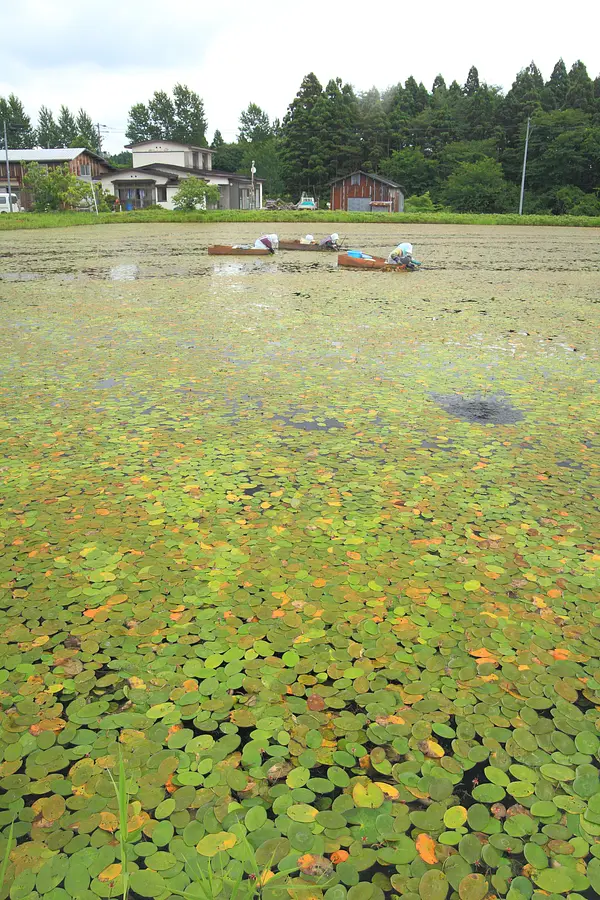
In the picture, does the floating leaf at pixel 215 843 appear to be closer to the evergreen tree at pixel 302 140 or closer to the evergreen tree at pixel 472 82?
the evergreen tree at pixel 302 140

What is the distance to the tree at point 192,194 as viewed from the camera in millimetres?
33938

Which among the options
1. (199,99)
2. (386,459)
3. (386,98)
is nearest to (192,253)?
(386,459)

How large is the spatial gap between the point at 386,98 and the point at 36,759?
62691 mm

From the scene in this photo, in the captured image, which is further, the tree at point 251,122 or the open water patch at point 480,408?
the tree at point 251,122

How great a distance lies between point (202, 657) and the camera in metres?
1.98

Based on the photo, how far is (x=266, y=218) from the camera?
32.5 m

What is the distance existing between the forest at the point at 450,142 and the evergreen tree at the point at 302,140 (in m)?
0.07

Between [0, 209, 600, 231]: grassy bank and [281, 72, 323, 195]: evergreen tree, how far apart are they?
14.4 m

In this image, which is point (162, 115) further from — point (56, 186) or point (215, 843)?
point (215, 843)

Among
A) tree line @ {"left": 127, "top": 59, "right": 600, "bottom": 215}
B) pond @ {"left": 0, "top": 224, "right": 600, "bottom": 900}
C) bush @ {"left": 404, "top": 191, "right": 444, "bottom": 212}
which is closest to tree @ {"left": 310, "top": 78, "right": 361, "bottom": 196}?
tree line @ {"left": 127, "top": 59, "right": 600, "bottom": 215}

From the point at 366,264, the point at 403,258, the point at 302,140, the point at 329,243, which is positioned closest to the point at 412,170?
the point at 302,140

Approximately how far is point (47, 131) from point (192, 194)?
44866 millimetres

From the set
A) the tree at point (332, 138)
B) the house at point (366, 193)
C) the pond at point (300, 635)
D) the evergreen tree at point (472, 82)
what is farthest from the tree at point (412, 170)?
the pond at point (300, 635)

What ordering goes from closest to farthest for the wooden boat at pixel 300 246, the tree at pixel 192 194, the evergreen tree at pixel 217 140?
the wooden boat at pixel 300 246 < the tree at pixel 192 194 < the evergreen tree at pixel 217 140
